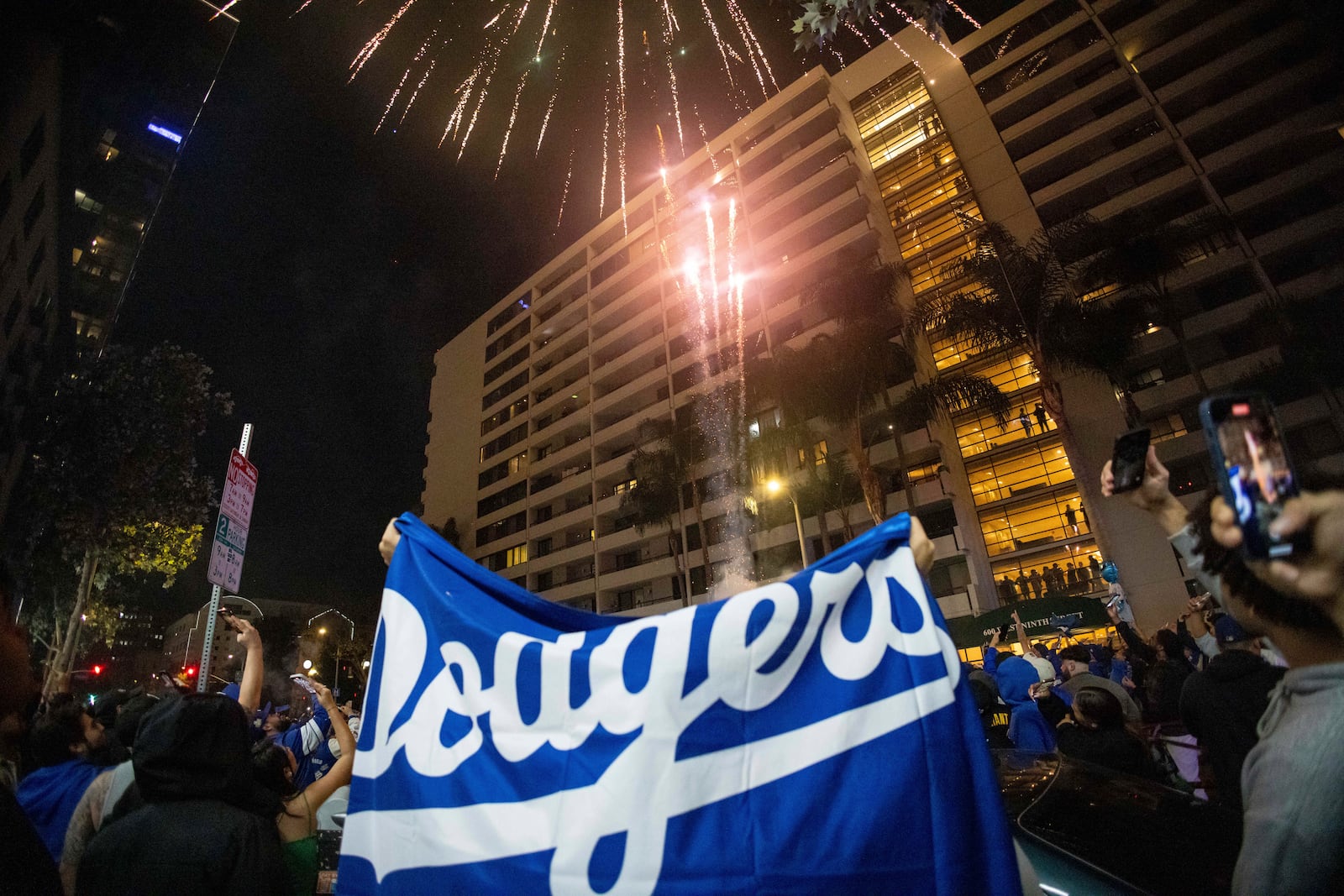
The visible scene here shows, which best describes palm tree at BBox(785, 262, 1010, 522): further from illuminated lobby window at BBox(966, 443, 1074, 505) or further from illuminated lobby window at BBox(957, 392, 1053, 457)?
illuminated lobby window at BBox(966, 443, 1074, 505)

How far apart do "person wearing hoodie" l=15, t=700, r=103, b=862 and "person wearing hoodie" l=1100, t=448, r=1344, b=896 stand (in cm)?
497

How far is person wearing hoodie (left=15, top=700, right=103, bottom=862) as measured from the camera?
3287 mm

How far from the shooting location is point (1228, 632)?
534 cm

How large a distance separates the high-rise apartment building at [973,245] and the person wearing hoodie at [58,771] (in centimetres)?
2537

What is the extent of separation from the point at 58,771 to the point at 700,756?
390cm

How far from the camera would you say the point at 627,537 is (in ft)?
131

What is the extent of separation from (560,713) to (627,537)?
38.3 metres

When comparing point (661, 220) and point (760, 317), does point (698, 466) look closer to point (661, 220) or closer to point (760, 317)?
point (760, 317)

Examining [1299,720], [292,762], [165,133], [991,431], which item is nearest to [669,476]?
[991,431]

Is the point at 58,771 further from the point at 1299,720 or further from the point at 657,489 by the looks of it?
the point at 657,489

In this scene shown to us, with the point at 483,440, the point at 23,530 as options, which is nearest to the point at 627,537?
the point at 483,440

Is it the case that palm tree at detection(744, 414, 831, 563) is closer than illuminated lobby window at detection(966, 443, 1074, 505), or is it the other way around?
illuminated lobby window at detection(966, 443, 1074, 505)

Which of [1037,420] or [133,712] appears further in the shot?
[1037,420]


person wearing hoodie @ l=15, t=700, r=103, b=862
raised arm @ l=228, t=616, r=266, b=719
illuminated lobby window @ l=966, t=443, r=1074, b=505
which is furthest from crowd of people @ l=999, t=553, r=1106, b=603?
person wearing hoodie @ l=15, t=700, r=103, b=862
